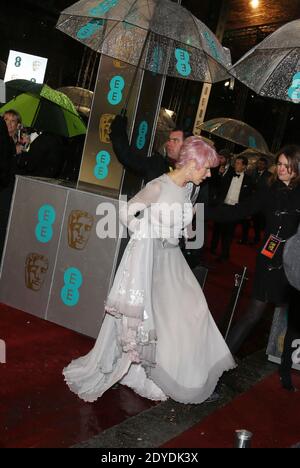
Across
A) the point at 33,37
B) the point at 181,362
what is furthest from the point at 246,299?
the point at 33,37

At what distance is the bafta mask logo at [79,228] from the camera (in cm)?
455

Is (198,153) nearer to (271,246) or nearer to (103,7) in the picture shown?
(271,246)

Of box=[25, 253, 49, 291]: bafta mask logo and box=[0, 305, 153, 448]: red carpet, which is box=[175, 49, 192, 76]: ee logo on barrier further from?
box=[0, 305, 153, 448]: red carpet

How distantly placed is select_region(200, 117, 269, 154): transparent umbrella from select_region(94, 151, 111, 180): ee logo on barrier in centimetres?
444

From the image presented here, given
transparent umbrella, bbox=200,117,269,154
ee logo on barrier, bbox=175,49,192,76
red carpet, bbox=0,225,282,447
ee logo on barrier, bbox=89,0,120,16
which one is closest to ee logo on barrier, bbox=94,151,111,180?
ee logo on barrier, bbox=175,49,192,76

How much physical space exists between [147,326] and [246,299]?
4.11 metres

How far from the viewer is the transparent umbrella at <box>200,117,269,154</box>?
349 inches

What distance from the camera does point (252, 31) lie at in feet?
55.8

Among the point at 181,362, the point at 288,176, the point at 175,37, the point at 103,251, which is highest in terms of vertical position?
the point at 175,37

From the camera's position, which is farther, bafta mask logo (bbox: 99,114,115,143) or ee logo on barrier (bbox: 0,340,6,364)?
bafta mask logo (bbox: 99,114,115,143)

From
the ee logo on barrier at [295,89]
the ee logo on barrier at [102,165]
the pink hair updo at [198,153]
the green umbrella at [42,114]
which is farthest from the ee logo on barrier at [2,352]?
the ee logo on barrier at [295,89]

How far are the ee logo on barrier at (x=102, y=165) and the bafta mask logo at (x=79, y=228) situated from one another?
480mm
